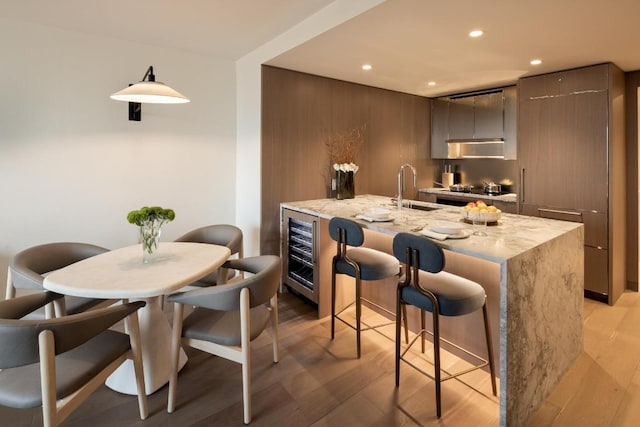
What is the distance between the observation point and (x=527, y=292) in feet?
5.82

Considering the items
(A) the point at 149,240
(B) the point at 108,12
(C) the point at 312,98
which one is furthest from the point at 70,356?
(C) the point at 312,98

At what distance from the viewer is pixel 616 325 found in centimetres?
291

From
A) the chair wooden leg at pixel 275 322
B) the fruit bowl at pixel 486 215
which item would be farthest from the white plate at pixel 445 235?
the chair wooden leg at pixel 275 322

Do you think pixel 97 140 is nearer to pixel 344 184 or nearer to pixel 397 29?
pixel 344 184

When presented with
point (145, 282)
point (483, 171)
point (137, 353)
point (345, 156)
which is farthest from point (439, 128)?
point (137, 353)

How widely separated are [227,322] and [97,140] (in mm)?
2177

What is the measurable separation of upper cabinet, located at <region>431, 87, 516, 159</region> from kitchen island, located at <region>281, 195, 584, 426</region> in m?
2.10

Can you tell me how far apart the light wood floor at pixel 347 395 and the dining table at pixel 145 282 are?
108 millimetres

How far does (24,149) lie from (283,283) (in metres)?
2.45

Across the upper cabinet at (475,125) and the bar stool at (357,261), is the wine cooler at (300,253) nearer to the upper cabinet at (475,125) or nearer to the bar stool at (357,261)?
the bar stool at (357,261)

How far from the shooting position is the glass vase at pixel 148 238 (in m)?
2.17

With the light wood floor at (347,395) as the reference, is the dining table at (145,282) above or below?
above

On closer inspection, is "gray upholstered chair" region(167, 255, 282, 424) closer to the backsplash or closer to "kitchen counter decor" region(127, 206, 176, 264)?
"kitchen counter decor" region(127, 206, 176, 264)

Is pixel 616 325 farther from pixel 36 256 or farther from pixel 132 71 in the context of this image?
pixel 132 71
